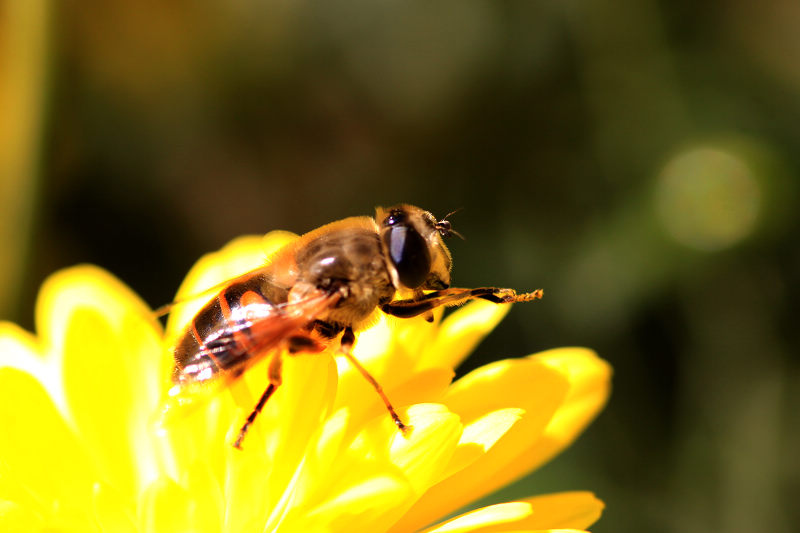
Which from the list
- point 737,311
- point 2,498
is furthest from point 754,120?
point 2,498

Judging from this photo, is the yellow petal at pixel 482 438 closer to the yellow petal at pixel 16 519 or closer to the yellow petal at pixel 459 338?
the yellow petal at pixel 459 338

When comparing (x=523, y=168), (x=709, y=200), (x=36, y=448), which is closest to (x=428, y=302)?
(x=36, y=448)

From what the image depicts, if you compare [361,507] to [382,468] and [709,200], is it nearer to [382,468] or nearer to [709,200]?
[382,468]

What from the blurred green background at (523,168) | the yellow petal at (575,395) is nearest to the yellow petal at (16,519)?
the yellow petal at (575,395)

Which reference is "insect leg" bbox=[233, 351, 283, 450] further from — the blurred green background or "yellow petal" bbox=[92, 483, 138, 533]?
the blurred green background

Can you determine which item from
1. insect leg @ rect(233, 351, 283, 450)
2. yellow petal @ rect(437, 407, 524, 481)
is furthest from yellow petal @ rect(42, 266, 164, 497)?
yellow petal @ rect(437, 407, 524, 481)

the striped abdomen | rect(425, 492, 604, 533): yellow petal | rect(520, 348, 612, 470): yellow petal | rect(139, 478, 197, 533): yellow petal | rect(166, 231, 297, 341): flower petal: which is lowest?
rect(425, 492, 604, 533): yellow petal

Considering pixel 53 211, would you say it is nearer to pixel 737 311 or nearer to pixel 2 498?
pixel 2 498
